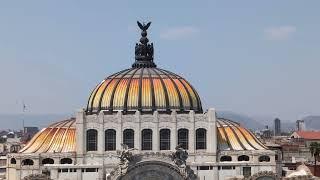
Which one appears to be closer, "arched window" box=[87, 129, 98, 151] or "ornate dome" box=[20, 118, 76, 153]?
"arched window" box=[87, 129, 98, 151]

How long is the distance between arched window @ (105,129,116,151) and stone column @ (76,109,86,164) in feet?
11.0

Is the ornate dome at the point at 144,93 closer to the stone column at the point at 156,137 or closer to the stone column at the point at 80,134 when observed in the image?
the stone column at the point at 156,137

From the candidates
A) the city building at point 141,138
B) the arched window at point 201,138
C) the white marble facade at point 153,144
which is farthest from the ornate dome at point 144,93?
the arched window at point 201,138

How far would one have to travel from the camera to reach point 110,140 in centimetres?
12781

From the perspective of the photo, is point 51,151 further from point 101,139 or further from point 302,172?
point 302,172

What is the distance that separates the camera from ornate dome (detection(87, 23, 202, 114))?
431 ft

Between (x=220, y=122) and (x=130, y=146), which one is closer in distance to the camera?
(x=130, y=146)

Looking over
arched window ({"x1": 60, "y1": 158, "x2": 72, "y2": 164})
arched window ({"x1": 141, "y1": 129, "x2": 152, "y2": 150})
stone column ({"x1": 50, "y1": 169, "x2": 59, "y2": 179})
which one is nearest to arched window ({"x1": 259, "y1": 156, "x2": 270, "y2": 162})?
arched window ({"x1": 141, "y1": 129, "x2": 152, "y2": 150})

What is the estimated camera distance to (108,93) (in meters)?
133

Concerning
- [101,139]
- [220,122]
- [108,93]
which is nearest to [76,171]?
[101,139]

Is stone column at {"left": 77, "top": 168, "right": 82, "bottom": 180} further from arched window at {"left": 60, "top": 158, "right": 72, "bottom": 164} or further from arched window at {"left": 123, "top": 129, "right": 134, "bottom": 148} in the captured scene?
arched window at {"left": 123, "top": 129, "right": 134, "bottom": 148}

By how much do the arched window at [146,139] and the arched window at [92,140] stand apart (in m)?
6.83

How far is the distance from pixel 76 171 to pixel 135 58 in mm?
27192

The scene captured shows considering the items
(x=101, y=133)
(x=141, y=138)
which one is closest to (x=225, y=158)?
(x=141, y=138)
